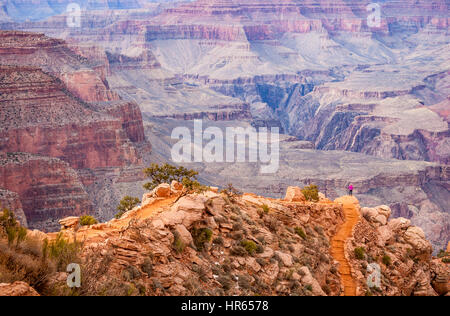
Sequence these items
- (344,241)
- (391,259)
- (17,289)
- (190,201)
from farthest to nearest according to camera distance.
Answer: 1. (391,259)
2. (344,241)
3. (190,201)
4. (17,289)

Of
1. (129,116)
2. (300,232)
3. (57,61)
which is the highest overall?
(57,61)

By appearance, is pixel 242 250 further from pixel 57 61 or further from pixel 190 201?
pixel 57 61

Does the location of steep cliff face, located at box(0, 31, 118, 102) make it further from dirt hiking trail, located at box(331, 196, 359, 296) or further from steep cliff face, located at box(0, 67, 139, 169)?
dirt hiking trail, located at box(331, 196, 359, 296)

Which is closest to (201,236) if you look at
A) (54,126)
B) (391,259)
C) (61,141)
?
(391,259)

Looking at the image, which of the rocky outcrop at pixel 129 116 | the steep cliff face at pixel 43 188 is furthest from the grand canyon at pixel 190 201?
the rocky outcrop at pixel 129 116

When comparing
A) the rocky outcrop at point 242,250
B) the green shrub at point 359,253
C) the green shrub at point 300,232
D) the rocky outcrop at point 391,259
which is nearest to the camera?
the rocky outcrop at point 242,250

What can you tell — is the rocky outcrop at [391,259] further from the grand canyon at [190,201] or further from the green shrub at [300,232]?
the green shrub at [300,232]
